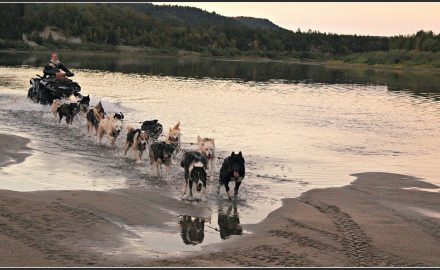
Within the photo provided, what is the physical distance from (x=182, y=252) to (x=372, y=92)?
1607 inches

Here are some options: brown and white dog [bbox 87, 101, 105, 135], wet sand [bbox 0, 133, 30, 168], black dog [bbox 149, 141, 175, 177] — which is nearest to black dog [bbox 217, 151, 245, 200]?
black dog [bbox 149, 141, 175, 177]

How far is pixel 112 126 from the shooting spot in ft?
57.6

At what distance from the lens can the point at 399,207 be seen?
11820 mm

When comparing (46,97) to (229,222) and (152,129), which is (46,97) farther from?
(229,222)

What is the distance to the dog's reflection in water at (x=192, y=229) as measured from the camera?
9.32 metres

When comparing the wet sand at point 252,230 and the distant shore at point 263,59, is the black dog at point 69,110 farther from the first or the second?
the distant shore at point 263,59

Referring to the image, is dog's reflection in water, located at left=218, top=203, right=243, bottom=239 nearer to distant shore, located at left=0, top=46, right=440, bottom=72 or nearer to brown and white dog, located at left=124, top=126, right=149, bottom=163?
brown and white dog, located at left=124, top=126, right=149, bottom=163

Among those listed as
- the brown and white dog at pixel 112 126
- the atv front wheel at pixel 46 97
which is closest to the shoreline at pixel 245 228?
the brown and white dog at pixel 112 126

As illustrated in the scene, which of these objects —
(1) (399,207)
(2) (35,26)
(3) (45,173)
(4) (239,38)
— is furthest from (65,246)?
(4) (239,38)

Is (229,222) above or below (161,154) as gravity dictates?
below

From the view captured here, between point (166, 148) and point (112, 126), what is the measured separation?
4.32 m

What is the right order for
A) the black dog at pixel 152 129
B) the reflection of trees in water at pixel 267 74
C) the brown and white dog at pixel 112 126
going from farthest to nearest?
the reflection of trees in water at pixel 267 74, the brown and white dog at pixel 112 126, the black dog at pixel 152 129

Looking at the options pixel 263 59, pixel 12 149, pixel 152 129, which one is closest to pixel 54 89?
pixel 152 129

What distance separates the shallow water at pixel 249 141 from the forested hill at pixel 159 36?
308ft
